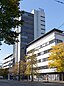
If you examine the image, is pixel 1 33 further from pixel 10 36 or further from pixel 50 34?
pixel 50 34

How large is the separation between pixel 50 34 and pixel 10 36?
7200 centimetres

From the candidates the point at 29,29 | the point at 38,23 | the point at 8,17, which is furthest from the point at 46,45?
the point at 8,17

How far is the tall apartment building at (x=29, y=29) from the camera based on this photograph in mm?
133625

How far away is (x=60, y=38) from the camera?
3378 inches

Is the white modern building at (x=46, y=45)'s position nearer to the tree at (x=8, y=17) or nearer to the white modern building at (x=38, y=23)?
the white modern building at (x=38, y=23)

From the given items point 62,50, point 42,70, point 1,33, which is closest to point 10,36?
point 1,33

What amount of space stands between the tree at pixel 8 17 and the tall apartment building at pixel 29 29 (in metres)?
115

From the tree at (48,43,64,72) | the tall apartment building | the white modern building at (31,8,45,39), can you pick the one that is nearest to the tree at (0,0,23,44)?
the tree at (48,43,64,72)

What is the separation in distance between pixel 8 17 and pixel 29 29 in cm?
12653

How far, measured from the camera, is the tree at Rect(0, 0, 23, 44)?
582 inches

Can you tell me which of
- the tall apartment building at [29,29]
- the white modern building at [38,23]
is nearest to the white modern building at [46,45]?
the tall apartment building at [29,29]

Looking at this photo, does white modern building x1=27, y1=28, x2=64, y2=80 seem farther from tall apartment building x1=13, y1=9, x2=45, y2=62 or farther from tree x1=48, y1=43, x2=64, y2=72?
tall apartment building x1=13, y1=9, x2=45, y2=62

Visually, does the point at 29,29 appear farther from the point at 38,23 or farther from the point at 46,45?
the point at 46,45

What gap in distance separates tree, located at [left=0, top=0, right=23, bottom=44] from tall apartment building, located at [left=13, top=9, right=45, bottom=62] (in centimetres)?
11461
